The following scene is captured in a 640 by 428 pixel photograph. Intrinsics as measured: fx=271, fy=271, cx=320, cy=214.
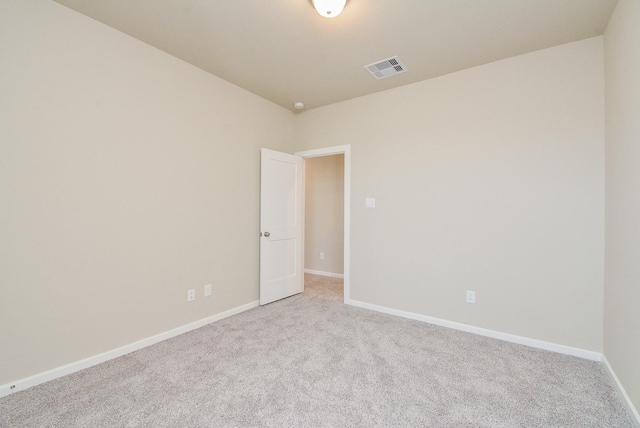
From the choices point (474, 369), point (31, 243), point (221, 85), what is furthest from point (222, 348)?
point (221, 85)

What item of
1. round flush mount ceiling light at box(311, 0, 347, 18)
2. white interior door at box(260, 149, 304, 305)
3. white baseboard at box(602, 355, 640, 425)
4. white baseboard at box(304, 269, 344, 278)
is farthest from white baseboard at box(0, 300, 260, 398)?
white baseboard at box(602, 355, 640, 425)

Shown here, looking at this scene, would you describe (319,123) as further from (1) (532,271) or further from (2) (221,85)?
(1) (532,271)

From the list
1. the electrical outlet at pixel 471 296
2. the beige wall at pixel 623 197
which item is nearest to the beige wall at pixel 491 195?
the electrical outlet at pixel 471 296

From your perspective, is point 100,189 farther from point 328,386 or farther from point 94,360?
point 328,386

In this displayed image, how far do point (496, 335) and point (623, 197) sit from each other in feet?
4.99

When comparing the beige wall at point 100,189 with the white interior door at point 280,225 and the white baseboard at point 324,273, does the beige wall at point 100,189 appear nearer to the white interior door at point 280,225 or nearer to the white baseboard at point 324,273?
the white interior door at point 280,225

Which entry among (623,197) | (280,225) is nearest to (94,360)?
(280,225)

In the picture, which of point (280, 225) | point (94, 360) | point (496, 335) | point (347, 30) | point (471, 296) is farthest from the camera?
point (280, 225)

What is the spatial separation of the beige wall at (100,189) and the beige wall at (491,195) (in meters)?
1.78

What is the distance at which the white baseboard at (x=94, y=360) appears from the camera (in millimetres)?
1751

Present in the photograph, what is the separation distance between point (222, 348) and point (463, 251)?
2.47 meters

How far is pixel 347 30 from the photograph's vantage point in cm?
218

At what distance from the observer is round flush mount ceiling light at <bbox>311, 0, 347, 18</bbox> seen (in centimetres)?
178

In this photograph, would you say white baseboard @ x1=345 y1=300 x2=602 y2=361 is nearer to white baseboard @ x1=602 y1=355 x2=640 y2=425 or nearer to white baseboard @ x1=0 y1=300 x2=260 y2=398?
white baseboard @ x1=602 y1=355 x2=640 y2=425
